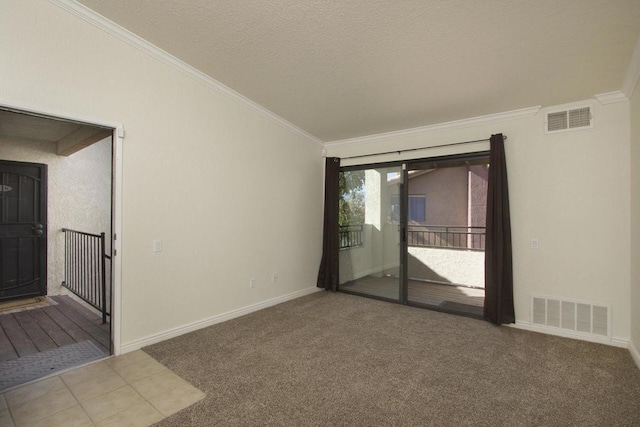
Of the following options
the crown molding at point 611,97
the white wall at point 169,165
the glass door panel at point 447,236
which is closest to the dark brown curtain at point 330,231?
the white wall at point 169,165

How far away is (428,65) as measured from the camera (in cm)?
261

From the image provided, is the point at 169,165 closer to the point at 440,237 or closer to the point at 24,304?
the point at 24,304

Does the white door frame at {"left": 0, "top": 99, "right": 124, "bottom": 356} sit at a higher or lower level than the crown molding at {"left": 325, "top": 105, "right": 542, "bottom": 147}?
lower

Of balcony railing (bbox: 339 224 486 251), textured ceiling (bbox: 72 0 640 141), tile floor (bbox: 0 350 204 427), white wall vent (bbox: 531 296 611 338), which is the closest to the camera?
tile floor (bbox: 0 350 204 427)

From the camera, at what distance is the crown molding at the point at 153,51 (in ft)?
7.26

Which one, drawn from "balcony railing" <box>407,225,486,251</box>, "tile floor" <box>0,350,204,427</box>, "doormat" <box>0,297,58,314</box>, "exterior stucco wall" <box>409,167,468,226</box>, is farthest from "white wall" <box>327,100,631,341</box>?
"doormat" <box>0,297,58,314</box>

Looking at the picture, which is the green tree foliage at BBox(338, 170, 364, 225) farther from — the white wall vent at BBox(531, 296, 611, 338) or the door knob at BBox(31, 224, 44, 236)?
the door knob at BBox(31, 224, 44, 236)

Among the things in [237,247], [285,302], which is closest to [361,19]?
[237,247]

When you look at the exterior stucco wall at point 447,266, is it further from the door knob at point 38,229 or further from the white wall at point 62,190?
the door knob at point 38,229

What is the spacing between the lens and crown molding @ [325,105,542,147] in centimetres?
343

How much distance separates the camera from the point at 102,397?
197cm

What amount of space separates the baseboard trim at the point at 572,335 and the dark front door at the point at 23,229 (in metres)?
6.45

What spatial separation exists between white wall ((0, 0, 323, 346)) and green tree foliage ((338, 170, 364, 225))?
1054 millimetres

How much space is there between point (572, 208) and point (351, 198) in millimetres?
→ 2795
